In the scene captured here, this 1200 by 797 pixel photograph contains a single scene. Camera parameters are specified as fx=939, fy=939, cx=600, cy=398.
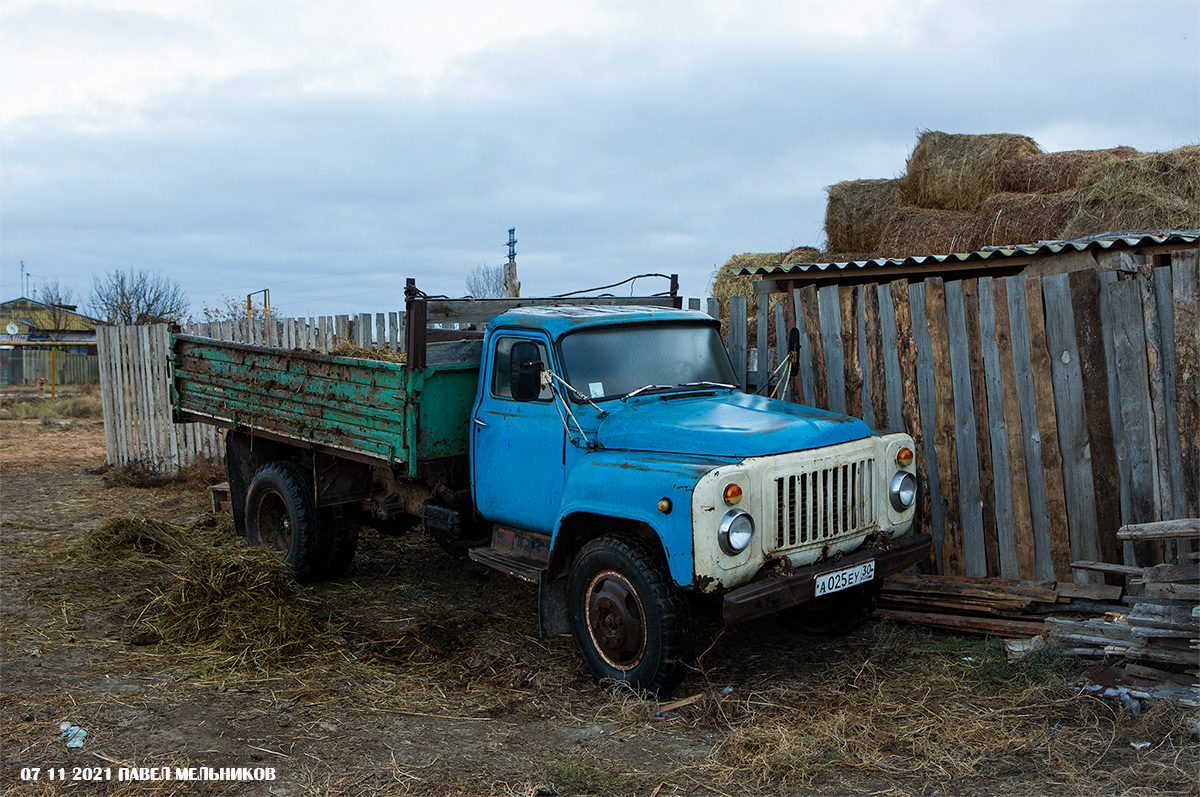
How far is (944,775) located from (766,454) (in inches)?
66.2

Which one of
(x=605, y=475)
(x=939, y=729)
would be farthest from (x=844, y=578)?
(x=605, y=475)

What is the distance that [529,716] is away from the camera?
4973mm

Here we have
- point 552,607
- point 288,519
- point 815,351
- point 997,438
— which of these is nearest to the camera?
point 552,607

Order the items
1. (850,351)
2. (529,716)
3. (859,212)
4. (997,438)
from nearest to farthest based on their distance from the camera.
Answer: (529,716), (997,438), (850,351), (859,212)

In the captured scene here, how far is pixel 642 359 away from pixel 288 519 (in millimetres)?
3679

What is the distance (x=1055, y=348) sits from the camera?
19.0ft

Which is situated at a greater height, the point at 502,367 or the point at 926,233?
the point at 926,233

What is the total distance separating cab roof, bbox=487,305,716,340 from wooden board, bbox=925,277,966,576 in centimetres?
149

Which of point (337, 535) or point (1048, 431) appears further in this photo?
point (337, 535)

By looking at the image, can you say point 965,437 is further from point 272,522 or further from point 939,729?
point 272,522

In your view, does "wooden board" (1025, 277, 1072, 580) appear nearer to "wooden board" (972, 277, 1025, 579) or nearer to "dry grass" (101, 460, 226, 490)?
"wooden board" (972, 277, 1025, 579)

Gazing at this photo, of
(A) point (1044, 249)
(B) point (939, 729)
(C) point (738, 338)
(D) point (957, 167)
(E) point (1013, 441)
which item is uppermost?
(D) point (957, 167)

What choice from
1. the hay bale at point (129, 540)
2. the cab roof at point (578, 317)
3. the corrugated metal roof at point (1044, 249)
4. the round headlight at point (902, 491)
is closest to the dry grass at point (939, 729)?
the round headlight at point (902, 491)

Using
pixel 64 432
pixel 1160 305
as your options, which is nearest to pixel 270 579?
pixel 1160 305
